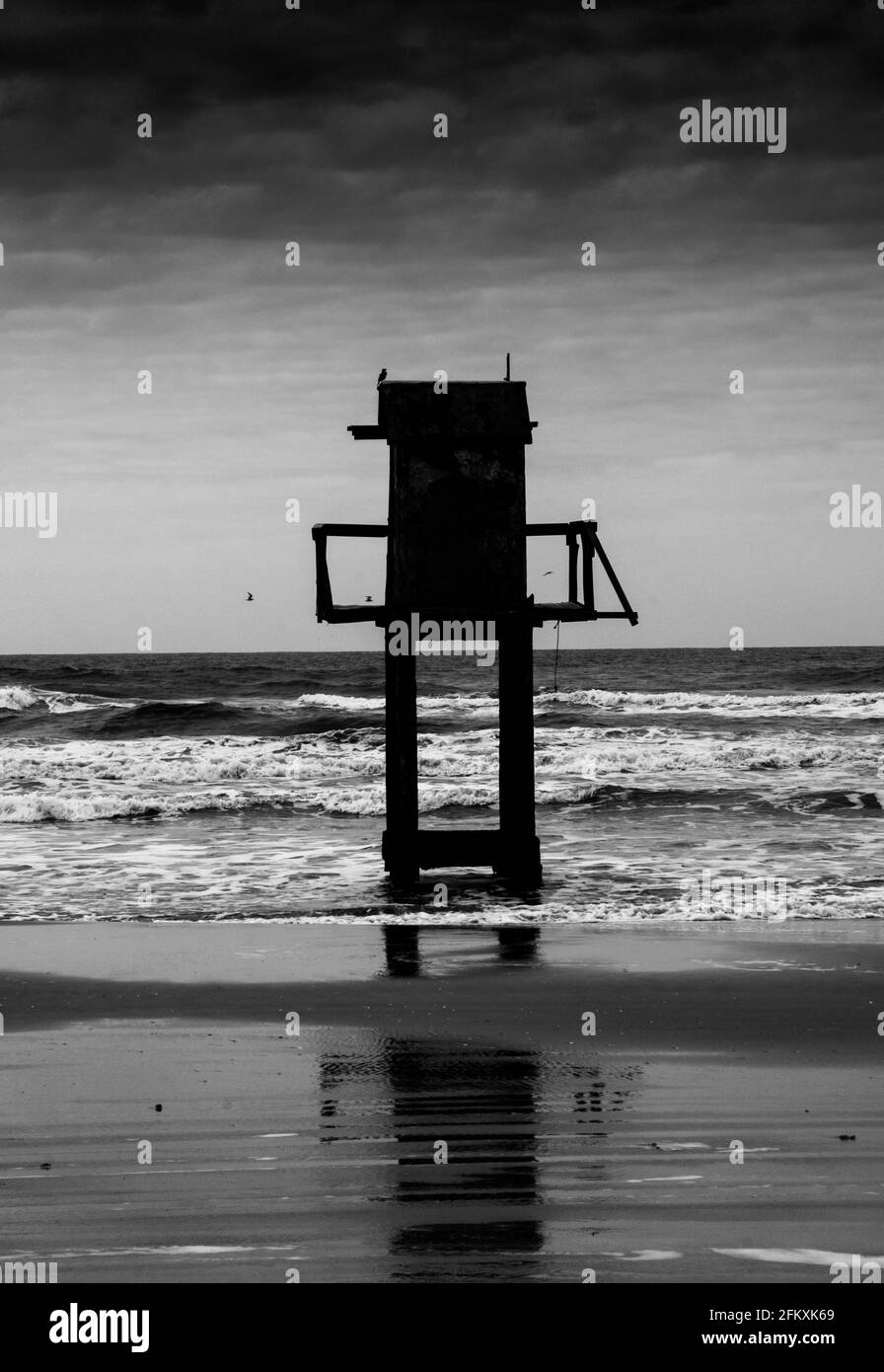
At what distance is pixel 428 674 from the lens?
54.7m

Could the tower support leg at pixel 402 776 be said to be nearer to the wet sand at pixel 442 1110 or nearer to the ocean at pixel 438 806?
the ocean at pixel 438 806

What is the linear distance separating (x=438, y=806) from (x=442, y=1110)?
1407cm

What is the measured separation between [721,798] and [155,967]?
1256 centimetres

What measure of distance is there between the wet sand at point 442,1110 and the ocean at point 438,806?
203 centimetres

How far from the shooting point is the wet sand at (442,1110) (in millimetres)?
4066

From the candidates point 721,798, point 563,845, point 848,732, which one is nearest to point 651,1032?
point 563,845

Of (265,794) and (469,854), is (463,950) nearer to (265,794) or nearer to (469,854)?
(469,854)

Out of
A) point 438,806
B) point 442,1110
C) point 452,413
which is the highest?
point 452,413

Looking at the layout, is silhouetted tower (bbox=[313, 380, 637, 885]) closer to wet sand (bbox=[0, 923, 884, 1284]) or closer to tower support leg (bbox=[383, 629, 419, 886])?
tower support leg (bbox=[383, 629, 419, 886])

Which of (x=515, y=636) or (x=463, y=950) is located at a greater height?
(x=515, y=636)

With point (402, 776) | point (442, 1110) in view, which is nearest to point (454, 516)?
point (402, 776)

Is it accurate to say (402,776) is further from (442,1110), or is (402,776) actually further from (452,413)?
(442,1110)

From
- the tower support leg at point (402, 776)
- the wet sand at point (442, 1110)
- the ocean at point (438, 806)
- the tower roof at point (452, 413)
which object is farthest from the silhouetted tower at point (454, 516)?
the wet sand at point (442, 1110)

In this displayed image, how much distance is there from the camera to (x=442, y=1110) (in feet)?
17.9
